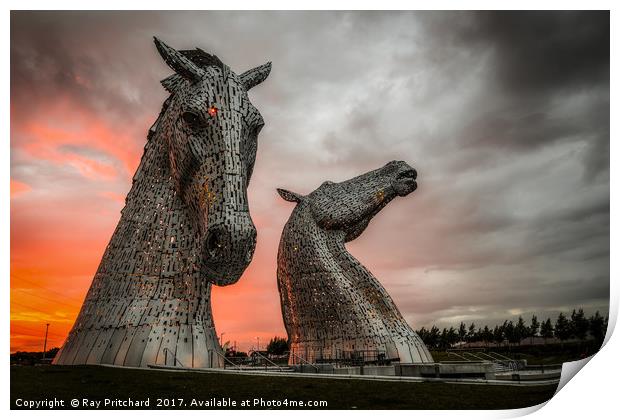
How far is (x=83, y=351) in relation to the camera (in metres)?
6.95

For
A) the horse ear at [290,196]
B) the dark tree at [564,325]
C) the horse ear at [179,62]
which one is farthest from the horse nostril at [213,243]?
the horse ear at [290,196]

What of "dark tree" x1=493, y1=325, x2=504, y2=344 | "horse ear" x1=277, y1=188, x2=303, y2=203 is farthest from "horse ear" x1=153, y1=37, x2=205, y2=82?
"dark tree" x1=493, y1=325, x2=504, y2=344

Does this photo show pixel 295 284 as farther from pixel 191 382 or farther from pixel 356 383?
pixel 191 382

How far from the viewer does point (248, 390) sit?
7.25m

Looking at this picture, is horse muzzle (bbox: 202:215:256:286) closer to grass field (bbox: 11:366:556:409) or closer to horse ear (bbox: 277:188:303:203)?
grass field (bbox: 11:366:556:409)

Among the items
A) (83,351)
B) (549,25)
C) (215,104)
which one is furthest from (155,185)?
(549,25)

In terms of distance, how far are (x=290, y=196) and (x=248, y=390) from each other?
33.8 ft

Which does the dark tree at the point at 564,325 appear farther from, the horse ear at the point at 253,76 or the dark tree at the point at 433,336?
the dark tree at the point at 433,336

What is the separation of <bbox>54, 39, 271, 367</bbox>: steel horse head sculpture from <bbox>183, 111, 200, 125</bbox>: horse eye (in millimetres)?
13

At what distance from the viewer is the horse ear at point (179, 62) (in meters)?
7.00

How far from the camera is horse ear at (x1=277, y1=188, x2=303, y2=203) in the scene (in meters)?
17.1

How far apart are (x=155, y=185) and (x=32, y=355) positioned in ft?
12.0

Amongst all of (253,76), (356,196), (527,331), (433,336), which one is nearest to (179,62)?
(253,76)

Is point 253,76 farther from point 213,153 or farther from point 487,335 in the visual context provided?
point 487,335
